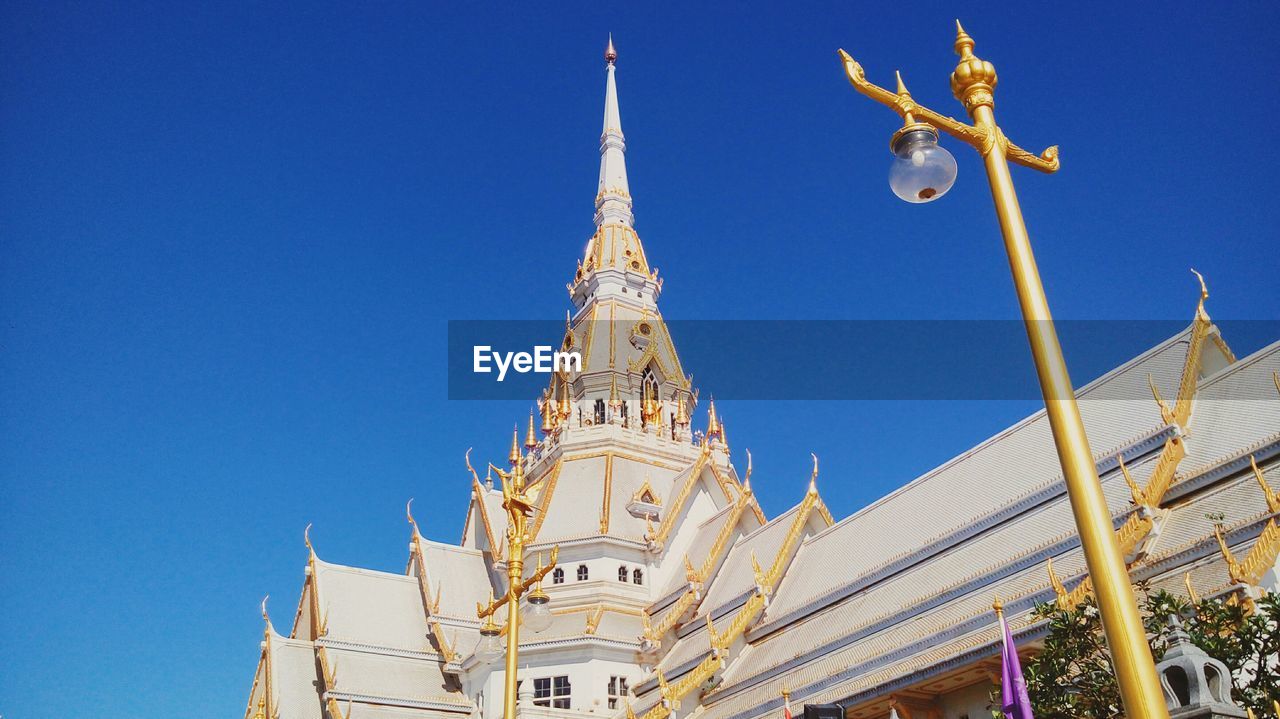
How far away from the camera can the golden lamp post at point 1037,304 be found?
4.52 meters

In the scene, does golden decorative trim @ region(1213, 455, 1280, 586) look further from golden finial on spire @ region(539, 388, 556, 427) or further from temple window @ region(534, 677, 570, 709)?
golden finial on spire @ region(539, 388, 556, 427)

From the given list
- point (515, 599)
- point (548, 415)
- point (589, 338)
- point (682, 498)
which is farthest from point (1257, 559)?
point (589, 338)

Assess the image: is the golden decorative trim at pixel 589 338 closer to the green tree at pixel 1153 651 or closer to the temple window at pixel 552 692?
the temple window at pixel 552 692

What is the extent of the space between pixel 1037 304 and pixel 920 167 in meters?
0.96

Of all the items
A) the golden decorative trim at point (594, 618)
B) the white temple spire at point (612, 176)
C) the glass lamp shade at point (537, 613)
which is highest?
the white temple spire at point (612, 176)

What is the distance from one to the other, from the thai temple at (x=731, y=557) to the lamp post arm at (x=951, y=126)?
36.2 ft

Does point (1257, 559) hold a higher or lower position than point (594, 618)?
lower

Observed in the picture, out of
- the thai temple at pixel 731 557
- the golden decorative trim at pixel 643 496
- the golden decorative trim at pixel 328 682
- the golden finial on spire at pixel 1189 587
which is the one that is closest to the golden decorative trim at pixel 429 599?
the thai temple at pixel 731 557

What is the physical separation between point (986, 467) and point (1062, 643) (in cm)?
1177

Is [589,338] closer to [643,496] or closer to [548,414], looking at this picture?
[548,414]

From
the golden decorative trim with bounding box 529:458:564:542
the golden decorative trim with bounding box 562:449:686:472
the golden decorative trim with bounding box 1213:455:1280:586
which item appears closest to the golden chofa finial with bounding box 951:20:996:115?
the golden decorative trim with bounding box 1213:455:1280:586

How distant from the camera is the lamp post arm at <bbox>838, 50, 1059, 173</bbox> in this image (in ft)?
18.9

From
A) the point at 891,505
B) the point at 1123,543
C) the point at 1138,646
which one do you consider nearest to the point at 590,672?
the point at 891,505

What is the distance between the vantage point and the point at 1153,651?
37.3ft
